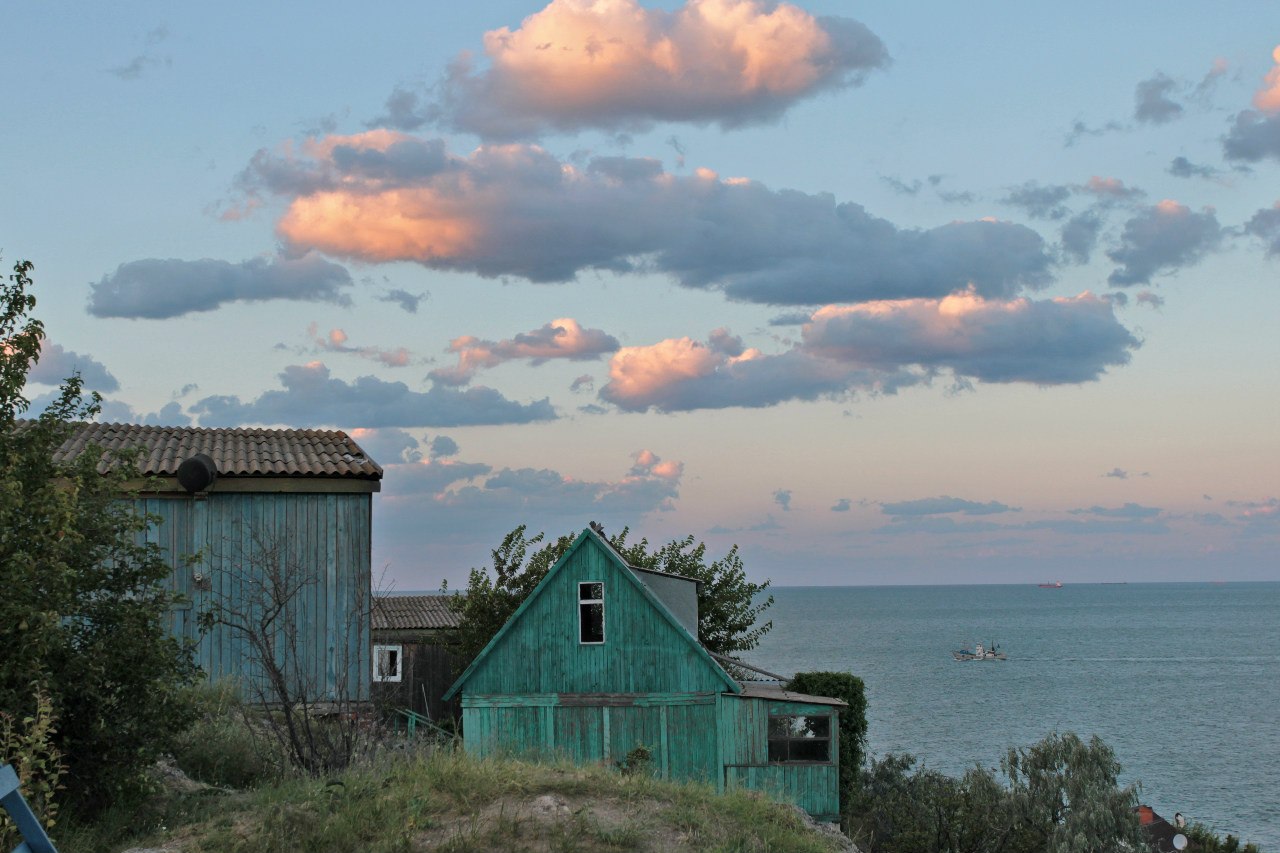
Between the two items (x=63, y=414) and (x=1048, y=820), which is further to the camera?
(x=1048, y=820)

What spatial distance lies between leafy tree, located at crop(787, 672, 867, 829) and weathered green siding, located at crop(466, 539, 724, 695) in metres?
9.73

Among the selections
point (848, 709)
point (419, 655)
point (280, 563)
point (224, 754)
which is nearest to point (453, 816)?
point (224, 754)

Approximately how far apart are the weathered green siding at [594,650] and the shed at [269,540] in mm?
9556

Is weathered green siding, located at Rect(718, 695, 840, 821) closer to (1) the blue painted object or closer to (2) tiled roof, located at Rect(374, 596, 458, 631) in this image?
(2) tiled roof, located at Rect(374, 596, 458, 631)

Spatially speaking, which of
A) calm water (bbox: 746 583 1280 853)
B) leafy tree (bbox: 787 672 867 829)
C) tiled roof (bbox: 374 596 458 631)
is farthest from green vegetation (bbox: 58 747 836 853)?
calm water (bbox: 746 583 1280 853)

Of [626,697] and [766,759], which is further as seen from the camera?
[626,697]

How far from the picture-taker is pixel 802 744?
33188 millimetres

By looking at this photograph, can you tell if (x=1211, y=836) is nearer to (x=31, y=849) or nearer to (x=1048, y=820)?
(x=1048, y=820)

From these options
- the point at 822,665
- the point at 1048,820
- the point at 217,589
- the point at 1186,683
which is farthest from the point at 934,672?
the point at 217,589

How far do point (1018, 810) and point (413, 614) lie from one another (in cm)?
2587

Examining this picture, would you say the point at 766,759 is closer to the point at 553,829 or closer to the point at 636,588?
the point at 636,588

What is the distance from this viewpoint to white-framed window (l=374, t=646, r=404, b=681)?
48.0 meters

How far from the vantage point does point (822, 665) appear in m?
146

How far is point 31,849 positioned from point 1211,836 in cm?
5906
